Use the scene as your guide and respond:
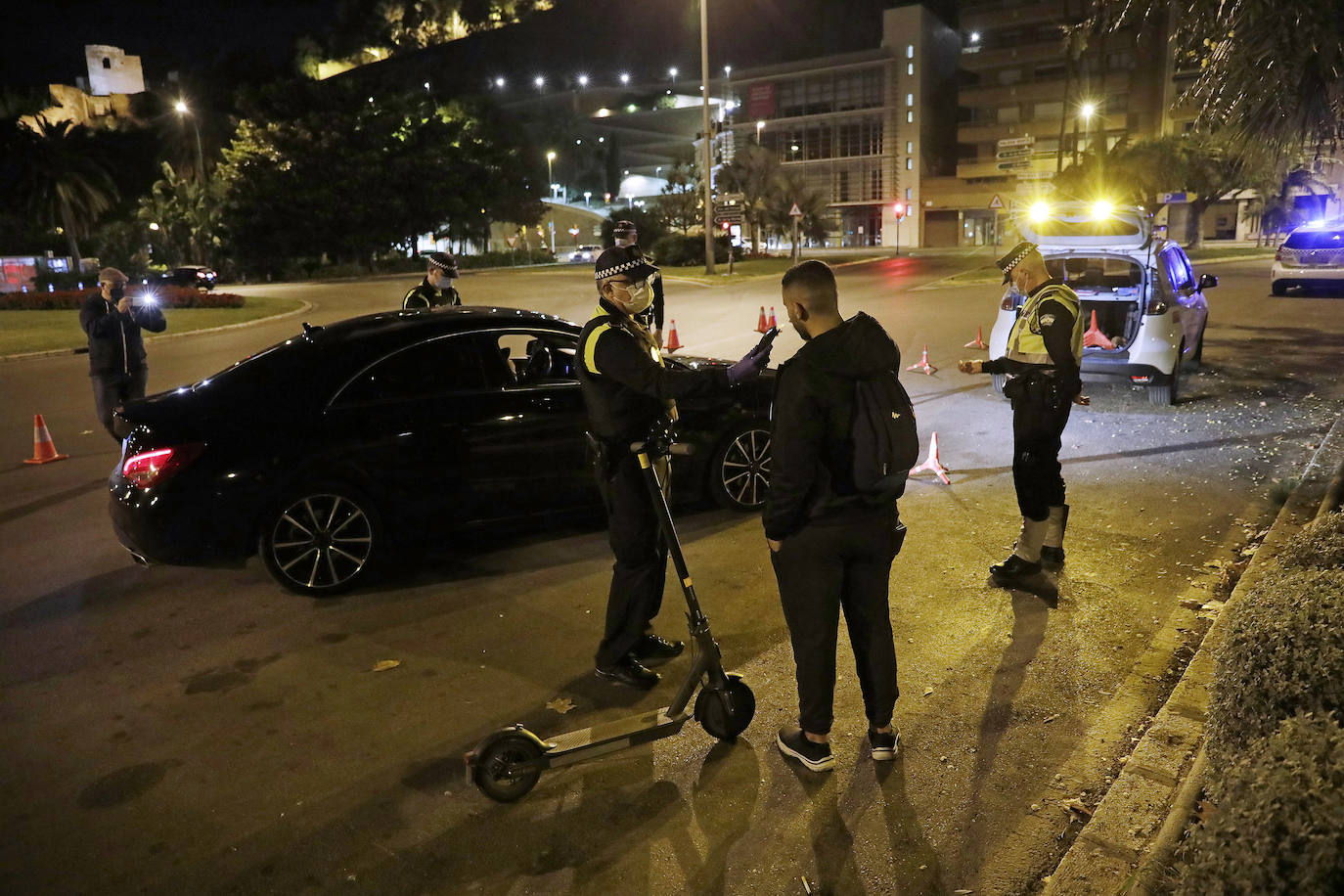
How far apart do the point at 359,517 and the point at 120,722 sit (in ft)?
5.69

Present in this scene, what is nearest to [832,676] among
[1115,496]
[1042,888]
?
[1042,888]

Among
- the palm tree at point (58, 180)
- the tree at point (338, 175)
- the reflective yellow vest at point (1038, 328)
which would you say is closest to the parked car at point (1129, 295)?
the reflective yellow vest at point (1038, 328)

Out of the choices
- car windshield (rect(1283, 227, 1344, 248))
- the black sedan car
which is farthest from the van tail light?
car windshield (rect(1283, 227, 1344, 248))

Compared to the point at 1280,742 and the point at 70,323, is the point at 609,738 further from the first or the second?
the point at 70,323

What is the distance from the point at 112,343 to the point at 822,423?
26.5ft

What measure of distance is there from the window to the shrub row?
4366mm

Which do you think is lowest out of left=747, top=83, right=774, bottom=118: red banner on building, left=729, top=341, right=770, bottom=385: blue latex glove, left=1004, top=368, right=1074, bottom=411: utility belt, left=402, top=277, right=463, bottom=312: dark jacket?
left=1004, top=368, right=1074, bottom=411: utility belt

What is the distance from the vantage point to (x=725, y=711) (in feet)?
12.4

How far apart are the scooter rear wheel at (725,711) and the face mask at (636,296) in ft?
5.32

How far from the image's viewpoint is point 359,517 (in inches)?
222

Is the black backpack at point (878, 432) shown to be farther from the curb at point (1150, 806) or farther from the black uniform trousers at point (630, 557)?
the curb at point (1150, 806)

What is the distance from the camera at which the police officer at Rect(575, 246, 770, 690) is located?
397 cm

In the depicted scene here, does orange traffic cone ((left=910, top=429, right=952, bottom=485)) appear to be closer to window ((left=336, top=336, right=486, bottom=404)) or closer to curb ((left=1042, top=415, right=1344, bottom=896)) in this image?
curb ((left=1042, top=415, right=1344, bottom=896))

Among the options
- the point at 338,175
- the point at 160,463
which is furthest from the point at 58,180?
the point at 160,463
